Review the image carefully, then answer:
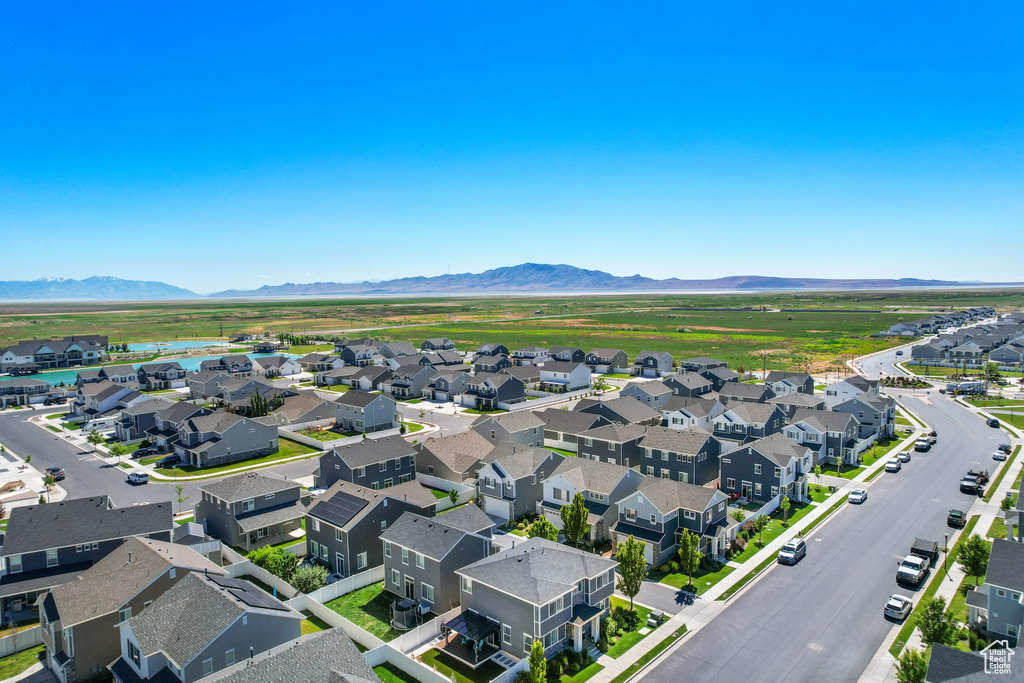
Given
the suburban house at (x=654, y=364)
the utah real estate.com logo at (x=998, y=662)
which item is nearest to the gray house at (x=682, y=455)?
the utah real estate.com logo at (x=998, y=662)

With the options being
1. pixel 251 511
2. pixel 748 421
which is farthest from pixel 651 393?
pixel 251 511

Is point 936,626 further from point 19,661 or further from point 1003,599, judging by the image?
point 19,661

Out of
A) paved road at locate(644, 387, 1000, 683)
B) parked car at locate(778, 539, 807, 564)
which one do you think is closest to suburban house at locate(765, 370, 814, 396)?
paved road at locate(644, 387, 1000, 683)

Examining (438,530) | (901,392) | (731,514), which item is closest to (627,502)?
(731,514)

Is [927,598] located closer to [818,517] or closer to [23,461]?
[818,517]

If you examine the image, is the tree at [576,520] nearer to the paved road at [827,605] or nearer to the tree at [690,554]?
the tree at [690,554]

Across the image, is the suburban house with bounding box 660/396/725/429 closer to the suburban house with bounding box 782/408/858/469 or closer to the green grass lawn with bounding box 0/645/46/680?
the suburban house with bounding box 782/408/858/469
